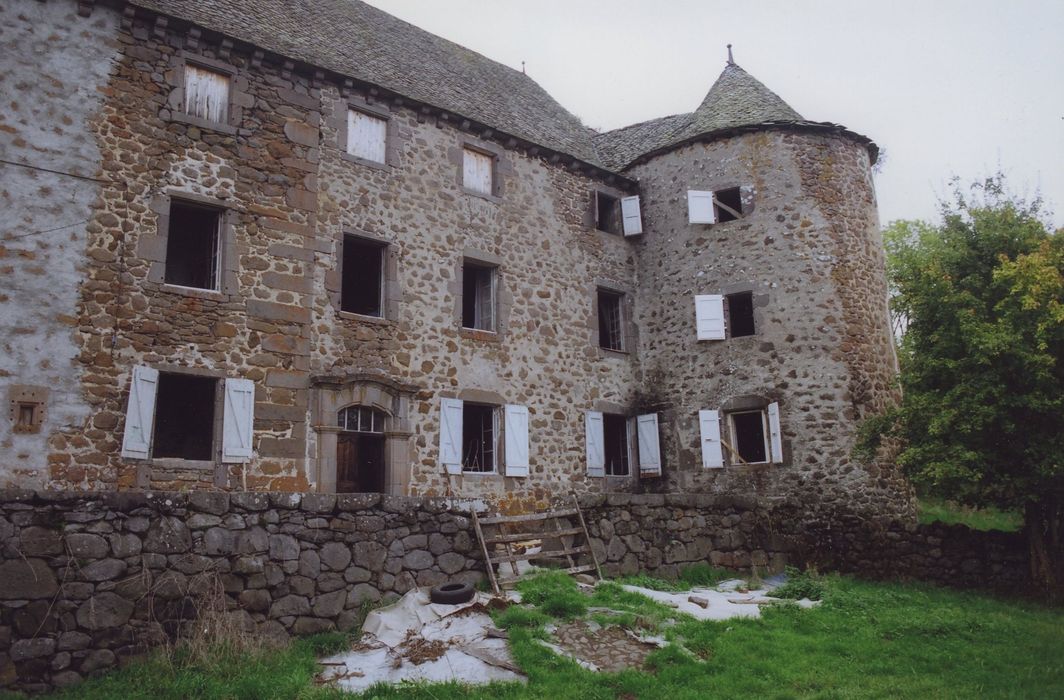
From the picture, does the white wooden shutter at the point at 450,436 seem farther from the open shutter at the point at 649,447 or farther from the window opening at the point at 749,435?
the window opening at the point at 749,435

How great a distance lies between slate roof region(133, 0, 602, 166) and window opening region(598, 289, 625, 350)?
3.09 metres

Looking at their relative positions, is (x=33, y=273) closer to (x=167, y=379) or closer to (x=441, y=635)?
(x=167, y=379)

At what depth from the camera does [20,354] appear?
10875mm

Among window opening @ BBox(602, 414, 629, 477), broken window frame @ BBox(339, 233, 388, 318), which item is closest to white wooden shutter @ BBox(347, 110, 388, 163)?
broken window frame @ BBox(339, 233, 388, 318)

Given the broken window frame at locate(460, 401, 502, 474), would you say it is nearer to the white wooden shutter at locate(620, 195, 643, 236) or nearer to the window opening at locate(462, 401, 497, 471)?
the window opening at locate(462, 401, 497, 471)

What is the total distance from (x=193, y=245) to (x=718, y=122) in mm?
11116

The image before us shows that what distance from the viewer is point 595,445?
667 inches

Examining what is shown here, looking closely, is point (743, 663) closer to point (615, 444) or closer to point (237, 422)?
point (237, 422)

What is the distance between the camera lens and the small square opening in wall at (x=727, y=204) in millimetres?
17781

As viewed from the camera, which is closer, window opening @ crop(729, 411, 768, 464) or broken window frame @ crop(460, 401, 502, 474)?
broken window frame @ crop(460, 401, 502, 474)

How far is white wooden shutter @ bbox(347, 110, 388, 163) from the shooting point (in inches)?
583

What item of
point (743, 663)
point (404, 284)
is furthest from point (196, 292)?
point (743, 663)

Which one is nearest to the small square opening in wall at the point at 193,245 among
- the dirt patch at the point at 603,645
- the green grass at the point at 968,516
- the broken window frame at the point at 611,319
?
the dirt patch at the point at 603,645

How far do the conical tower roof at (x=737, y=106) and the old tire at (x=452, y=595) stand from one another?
12.1 m
